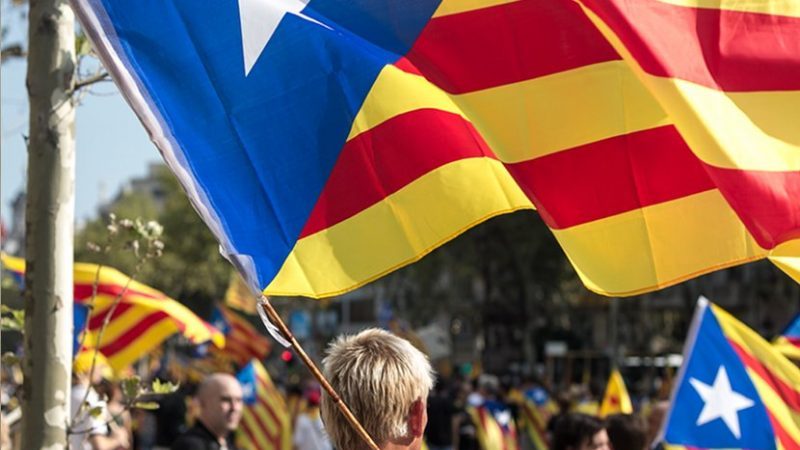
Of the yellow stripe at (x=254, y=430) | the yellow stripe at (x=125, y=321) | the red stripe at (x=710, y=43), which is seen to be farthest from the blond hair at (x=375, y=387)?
the yellow stripe at (x=254, y=430)

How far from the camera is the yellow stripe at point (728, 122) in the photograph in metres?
3.73

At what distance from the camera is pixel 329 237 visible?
3570 millimetres

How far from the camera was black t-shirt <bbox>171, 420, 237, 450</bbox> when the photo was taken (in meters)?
6.66

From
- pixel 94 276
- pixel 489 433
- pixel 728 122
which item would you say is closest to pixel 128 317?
pixel 94 276

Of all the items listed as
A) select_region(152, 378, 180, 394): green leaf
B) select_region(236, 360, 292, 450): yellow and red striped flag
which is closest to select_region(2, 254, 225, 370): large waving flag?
select_region(152, 378, 180, 394): green leaf

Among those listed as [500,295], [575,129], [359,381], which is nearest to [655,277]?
[575,129]

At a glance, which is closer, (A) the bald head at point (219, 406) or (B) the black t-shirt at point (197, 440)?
(B) the black t-shirt at point (197, 440)

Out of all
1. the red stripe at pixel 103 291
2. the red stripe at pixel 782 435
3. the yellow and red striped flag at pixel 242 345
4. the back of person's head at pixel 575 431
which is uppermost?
the yellow and red striped flag at pixel 242 345

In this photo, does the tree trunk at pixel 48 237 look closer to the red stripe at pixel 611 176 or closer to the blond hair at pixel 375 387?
the blond hair at pixel 375 387

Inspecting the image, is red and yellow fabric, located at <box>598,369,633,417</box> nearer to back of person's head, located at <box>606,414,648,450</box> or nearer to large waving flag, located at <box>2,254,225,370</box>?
large waving flag, located at <box>2,254,225,370</box>

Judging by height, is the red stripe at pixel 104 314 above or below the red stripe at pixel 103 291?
below

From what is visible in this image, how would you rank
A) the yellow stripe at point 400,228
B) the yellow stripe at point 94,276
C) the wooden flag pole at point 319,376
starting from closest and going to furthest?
the wooden flag pole at point 319,376 < the yellow stripe at point 400,228 < the yellow stripe at point 94,276

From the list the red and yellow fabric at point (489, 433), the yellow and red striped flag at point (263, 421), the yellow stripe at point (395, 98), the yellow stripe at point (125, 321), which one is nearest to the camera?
the yellow stripe at point (395, 98)

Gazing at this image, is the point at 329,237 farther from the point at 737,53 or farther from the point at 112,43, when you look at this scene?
the point at 737,53
